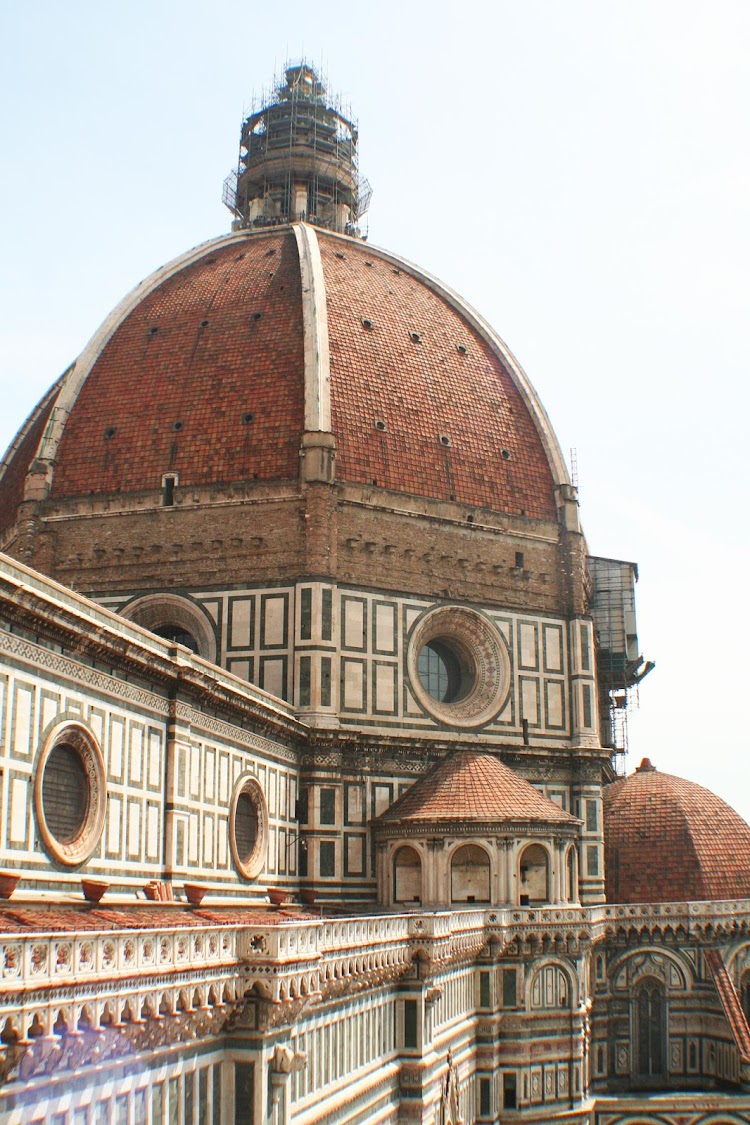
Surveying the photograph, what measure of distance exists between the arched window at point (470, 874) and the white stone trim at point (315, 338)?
12.0m

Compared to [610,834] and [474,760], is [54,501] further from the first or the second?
[610,834]

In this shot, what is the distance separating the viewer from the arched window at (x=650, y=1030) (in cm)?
3684

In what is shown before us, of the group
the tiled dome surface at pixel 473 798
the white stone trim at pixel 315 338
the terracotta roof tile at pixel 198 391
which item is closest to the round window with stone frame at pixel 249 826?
the tiled dome surface at pixel 473 798

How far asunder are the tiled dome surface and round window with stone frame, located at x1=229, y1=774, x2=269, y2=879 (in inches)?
183

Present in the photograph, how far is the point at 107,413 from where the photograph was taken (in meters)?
39.7

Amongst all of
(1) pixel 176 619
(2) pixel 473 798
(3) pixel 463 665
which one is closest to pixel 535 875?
(2) pixel 473 798

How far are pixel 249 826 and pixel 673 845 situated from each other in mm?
15445

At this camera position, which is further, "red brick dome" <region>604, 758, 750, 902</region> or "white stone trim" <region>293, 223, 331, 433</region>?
"red brick dome" <region>604, 758, 750, 902</region>

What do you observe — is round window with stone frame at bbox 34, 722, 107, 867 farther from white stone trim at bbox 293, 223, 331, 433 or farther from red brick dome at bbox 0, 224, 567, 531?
white stone trim at bbox 293, 223, 331, 433

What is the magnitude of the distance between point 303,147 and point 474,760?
27367 mm

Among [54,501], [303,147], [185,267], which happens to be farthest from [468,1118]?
[303,147]

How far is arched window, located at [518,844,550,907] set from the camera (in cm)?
3431

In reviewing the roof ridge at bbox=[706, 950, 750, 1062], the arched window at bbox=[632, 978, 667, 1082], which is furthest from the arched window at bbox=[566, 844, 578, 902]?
the roof ridge at bbox=[706, 950, 750, 1062]

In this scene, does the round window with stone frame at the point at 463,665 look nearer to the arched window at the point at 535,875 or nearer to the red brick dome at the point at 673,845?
the arched window at the point at 535,875
